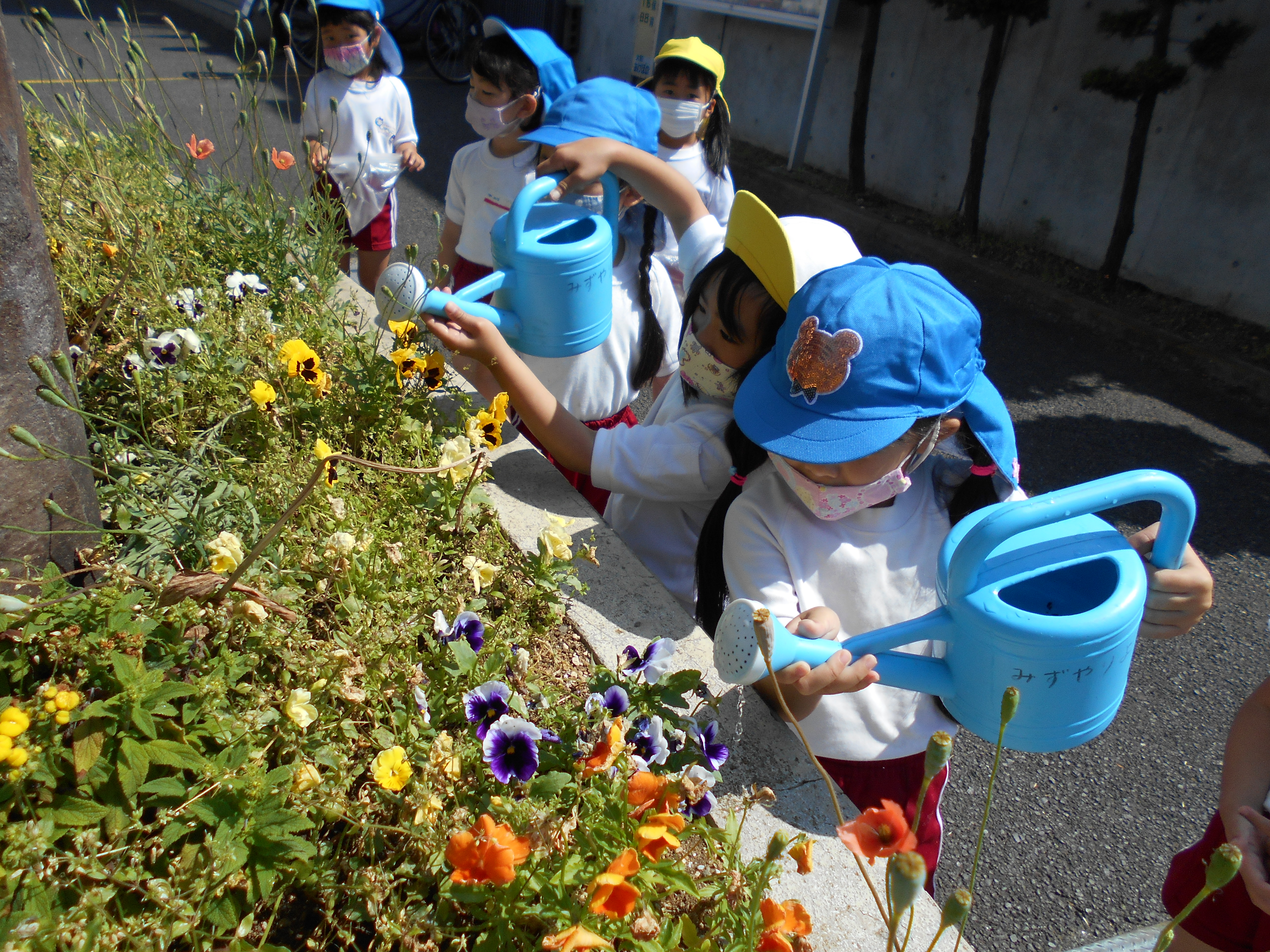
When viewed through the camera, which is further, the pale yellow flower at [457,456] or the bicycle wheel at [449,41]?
the bicycle wheel at [449,41]

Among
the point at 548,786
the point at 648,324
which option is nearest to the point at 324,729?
the point at 548,786

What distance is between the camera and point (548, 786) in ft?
2.85

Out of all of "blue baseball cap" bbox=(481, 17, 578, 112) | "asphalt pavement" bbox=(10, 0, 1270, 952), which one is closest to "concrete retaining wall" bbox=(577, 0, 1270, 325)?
"asphalt pavement" bbox=(10, 0, 1270, 952)

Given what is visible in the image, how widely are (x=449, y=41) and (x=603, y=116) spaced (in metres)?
10.1

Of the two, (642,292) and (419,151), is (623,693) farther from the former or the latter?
(419,151)

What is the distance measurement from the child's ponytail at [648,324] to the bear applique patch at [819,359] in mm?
950

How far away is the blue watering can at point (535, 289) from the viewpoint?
57.3 inches

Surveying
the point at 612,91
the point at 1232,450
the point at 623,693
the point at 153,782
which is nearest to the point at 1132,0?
the point at 1232,450

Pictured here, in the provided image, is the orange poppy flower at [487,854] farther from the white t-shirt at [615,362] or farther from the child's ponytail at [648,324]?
the child's ponytail at [648,324]

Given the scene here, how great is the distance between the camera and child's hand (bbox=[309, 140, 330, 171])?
79.9 inches

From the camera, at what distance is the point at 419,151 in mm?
6793

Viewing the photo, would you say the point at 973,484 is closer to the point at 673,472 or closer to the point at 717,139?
the point at 673,472

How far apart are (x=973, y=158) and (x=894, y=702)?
5.84 meters

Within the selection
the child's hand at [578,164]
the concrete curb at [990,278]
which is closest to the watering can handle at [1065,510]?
the child's hand at [578,164]
